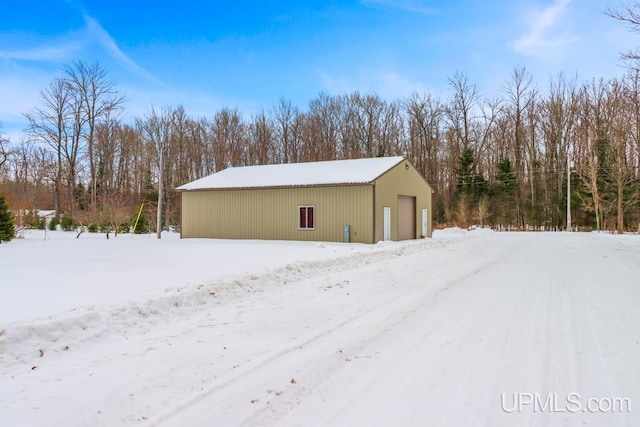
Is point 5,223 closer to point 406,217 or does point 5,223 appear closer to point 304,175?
point 304,175

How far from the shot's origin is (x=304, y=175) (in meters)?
20.9

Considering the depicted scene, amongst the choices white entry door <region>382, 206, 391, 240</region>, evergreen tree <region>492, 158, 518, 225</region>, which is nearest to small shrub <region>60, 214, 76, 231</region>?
white entry door <region>382, 206, 391, 240</region>

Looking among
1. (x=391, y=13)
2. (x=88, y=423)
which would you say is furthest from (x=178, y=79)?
(x=88, y=423)

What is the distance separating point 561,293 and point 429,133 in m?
35.1

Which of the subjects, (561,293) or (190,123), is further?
(190,123)

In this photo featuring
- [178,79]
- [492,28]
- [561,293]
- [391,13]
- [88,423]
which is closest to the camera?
[88,423]

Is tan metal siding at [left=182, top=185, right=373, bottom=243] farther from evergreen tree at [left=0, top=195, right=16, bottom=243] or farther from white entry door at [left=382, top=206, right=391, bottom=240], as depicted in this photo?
evergreen tree at [left=0, top=195, right=16, bottom=243]

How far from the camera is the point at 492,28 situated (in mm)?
17516

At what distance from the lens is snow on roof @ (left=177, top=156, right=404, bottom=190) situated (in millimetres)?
19094

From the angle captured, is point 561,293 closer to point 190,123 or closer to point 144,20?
point 144,20

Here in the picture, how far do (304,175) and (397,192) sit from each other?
15.4 feet

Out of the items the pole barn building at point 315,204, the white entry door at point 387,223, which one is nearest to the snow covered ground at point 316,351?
the pole barn building at point 315,204

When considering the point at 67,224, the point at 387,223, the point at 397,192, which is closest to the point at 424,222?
the point at 397,192

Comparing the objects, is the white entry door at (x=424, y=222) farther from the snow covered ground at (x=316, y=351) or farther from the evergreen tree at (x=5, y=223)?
the evergreen tree at (x=5, y=223)
